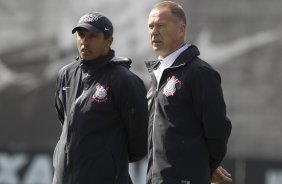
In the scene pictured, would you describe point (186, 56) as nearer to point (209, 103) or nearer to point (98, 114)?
point (209, 103)

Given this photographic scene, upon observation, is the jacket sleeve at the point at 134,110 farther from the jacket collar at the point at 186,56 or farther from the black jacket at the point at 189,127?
the jacket collar at the point at 186,56

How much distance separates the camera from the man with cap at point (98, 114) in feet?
17.9

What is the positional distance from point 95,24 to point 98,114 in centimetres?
52

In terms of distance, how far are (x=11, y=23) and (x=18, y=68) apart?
0.71 metres

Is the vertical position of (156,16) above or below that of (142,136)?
above

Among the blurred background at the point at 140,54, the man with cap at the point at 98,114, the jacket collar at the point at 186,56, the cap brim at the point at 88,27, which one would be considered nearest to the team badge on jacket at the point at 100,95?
the man with cap at the point at 98,114

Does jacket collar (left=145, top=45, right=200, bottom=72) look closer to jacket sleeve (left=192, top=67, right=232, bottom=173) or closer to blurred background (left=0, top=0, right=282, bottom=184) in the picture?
jacket sleeve (left=192, top=67, right=232, bottom=173)

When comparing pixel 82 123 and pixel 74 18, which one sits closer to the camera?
pixel 82 123

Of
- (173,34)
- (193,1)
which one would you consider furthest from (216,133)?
(193,1)

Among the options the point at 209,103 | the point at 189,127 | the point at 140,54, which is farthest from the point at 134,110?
the point at 140,54

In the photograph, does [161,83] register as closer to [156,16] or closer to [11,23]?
[156,16]

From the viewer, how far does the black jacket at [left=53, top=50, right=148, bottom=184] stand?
5449 mm

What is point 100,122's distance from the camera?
546cm

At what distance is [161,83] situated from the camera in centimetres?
564
